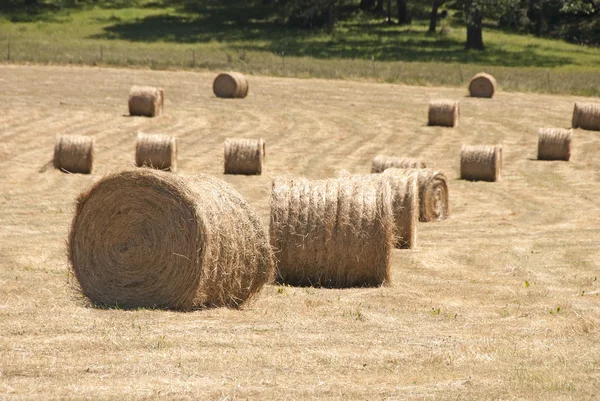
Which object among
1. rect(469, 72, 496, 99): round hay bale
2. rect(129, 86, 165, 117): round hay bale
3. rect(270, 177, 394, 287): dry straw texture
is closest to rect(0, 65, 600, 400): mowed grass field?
rect(270, 177, 394, 287): dry straw texture

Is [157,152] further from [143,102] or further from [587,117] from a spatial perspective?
[587,117]

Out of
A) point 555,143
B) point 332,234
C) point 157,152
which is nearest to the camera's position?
point 332,234

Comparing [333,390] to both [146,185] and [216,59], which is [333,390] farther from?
[216,59]

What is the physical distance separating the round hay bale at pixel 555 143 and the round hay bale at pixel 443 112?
16.0ft

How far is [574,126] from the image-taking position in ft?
104

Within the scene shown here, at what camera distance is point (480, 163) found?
77.8 ft

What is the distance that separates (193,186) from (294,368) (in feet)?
9.18

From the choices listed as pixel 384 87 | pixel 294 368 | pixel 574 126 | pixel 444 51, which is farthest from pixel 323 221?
pixel 444 51

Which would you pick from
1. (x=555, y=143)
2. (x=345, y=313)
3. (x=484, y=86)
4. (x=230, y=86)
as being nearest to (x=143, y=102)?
(x=230, y=86)

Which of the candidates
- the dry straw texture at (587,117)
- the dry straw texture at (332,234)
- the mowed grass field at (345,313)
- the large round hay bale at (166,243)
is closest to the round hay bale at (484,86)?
the dry straw texture at (587,117)

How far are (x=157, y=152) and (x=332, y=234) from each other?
11515 millimetres

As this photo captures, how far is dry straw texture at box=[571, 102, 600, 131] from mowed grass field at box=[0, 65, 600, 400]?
138 inches

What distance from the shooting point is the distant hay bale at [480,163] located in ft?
77.7

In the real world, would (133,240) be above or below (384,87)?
above
